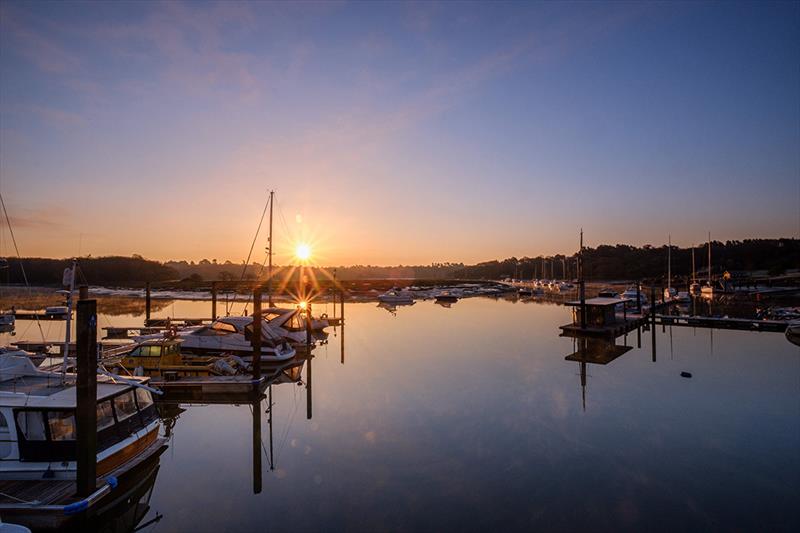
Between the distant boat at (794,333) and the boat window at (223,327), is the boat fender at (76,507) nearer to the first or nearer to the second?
the boat window at (223,327)

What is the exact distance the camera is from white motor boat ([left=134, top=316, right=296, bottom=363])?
24406 millimetres

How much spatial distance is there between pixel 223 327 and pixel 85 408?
54.7 feet

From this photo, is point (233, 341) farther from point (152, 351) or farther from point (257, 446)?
point (257, 446)

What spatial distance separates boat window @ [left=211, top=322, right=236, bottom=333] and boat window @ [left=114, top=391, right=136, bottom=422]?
13.5m

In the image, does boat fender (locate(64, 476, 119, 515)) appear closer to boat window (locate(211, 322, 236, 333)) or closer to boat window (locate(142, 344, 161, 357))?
boat window (locate(142, 344, 161, 357))

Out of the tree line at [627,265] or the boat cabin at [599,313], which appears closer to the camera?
the boat cabin at [599,313]

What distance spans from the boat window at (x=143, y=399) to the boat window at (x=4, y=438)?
2714 millimetres

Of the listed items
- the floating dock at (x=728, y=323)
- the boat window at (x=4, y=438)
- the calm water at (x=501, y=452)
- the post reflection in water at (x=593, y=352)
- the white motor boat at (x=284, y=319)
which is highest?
the white motor boat at (x=284, y=319)

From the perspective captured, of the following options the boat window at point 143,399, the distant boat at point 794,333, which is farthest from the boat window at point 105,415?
the distant boat at point 794,333

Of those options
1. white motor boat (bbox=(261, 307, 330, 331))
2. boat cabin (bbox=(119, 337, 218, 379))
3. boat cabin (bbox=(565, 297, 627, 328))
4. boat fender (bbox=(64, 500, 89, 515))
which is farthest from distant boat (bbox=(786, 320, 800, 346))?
boat fender (bbox=(64, 500, 89, 515))

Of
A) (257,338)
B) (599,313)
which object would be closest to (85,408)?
(257,338)

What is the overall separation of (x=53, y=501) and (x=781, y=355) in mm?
37051

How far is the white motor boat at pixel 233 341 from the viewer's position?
2441 centimetres

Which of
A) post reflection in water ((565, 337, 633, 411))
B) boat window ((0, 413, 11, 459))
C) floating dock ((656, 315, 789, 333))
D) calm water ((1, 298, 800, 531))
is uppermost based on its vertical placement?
boat window ((0, 413, 11, 459))
